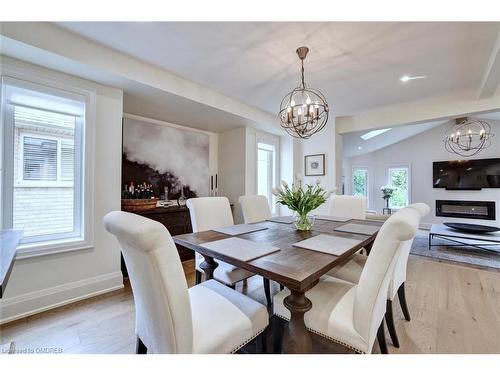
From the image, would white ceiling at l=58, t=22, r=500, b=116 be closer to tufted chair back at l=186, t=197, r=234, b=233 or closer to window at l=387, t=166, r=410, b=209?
tufted chair back at l=186, t=197, r=234, b=233

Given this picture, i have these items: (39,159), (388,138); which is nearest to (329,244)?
(39,159)

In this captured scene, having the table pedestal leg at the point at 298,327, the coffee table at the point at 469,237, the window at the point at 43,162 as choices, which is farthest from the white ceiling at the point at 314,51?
the coffee table at the point at 469,237

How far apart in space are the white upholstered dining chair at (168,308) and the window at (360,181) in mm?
7820

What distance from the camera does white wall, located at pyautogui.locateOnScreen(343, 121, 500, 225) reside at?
565 cm

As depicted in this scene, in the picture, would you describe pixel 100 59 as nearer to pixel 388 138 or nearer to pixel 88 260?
pixel 88 260

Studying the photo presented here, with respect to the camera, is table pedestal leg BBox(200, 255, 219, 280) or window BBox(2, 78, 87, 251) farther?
window BBox(2, 78, 87, 251)

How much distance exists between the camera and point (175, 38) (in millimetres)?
1907

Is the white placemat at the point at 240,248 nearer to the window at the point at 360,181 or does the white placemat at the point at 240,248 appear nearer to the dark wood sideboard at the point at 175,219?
the dark wood sideboard at the point at 175,219

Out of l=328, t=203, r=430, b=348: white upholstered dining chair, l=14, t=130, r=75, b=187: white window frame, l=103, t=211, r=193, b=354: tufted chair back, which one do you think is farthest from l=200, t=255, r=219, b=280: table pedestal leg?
l=14, t=130, r=75, b=187: white window frame

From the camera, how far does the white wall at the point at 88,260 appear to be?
1.86 metres

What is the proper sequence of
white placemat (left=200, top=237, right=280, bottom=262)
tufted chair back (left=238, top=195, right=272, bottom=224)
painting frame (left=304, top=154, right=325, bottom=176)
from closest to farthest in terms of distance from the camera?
white placemat (left=200, top=237, right=280, bottom=262), tufted chair back (left=238, top=195, right=272, bottom=224), painting frame (left=304, top=154, right=325, bottom=176)

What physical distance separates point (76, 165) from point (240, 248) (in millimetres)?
1945

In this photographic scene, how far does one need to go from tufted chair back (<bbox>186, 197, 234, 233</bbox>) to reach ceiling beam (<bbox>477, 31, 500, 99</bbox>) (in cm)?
281

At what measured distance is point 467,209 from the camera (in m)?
5.87
